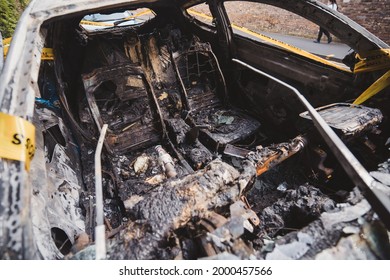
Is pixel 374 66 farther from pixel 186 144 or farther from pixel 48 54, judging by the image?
pixel 48 54

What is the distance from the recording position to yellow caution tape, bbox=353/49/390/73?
2.31m

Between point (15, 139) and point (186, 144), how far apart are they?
2.20 m

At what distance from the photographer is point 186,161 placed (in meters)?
3.11

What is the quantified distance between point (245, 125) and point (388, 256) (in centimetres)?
251

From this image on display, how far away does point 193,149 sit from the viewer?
325cm

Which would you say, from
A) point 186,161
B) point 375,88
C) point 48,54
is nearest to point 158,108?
point 186,161

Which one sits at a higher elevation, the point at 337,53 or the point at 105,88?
the point at 105,88

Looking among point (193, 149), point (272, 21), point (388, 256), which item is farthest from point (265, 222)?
point (272, 21)

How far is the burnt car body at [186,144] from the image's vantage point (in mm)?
1337

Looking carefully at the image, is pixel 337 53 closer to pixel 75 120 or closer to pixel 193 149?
pixel 193 149

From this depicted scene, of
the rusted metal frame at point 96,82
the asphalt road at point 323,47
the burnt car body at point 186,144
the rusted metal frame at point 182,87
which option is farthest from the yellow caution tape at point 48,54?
the asphalt road at point 323,47
